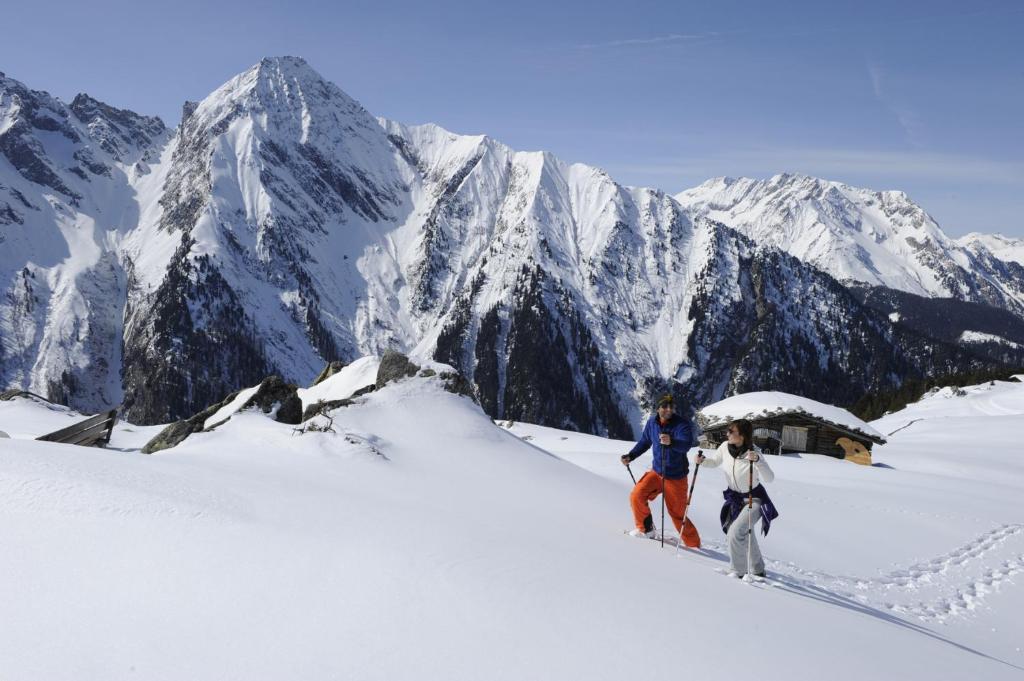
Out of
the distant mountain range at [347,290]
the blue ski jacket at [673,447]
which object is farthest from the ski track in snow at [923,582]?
the distant mountain range at [347,290]

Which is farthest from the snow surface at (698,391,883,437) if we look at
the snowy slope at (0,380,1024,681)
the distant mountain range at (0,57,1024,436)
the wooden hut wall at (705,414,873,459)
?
the distant mountain range at (0,57,1024,436)

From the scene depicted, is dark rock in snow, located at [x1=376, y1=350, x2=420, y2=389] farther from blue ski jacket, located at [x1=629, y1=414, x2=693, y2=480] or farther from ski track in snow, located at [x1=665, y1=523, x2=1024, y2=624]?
ski track in snow, located at [x1=665, y1=523, x2=1024, y2=624]

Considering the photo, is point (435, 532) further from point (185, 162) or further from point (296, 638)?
point (185, 162)

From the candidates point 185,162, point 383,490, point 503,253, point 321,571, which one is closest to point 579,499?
point 383,490

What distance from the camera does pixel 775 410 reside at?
34.1 metres

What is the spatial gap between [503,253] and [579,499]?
6674 inches

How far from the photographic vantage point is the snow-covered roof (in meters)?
32.7

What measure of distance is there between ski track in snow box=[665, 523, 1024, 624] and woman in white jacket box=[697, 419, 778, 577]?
668 mm

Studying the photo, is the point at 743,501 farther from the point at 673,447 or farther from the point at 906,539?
the point at 906,539

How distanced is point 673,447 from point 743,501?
1.27 meters

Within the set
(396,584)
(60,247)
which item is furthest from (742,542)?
(60,247)

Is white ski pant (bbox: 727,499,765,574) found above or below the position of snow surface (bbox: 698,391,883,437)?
below

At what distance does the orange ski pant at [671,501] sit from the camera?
9336 millimetres

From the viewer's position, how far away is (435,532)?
24.4 feet
